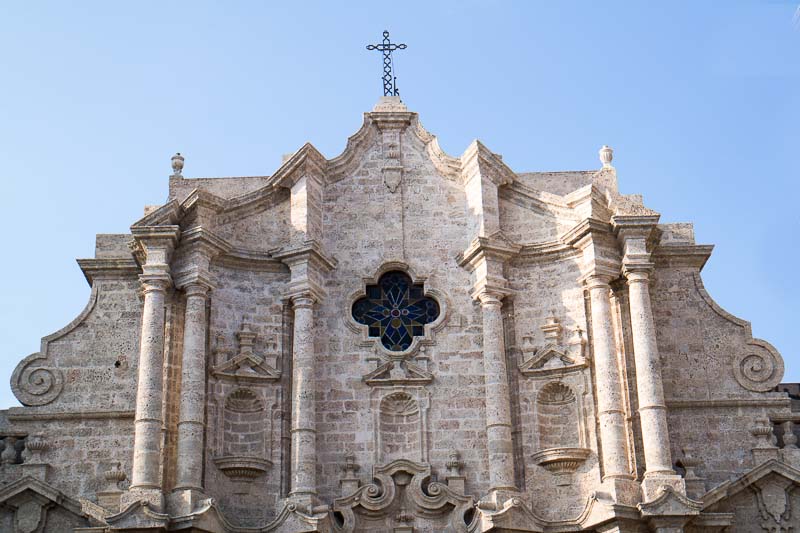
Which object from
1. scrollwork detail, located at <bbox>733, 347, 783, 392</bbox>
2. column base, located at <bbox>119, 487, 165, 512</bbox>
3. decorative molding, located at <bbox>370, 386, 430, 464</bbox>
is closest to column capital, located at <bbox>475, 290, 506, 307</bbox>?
decorative molding, located at <bbox>370, 386, 430, 464</bbox>

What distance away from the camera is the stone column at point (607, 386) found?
63.4 feet

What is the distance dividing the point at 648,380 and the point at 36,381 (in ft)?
32.8

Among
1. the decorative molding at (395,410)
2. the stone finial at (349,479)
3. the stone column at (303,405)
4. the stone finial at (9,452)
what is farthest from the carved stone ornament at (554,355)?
the stone finial at (9,452)

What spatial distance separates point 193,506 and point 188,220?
4895 mm

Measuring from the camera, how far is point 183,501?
18.8 metres

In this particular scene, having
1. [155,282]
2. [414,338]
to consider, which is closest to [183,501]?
[155,282]

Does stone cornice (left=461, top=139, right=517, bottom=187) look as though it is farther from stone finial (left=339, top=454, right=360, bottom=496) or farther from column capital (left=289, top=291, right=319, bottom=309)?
stone finial (left=339, top=454, right=360, bottom=496)

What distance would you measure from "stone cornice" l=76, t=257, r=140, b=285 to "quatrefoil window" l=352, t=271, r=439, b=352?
3975 mm

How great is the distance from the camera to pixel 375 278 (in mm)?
21609

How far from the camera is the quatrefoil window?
70.1 feet

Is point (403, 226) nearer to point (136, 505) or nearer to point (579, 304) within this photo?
point (579, 304)

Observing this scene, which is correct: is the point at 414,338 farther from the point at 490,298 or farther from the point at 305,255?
the point at 305,255

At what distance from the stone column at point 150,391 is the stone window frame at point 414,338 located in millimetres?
3161

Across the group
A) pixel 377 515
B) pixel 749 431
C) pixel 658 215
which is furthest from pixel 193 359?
pixel 749 431
